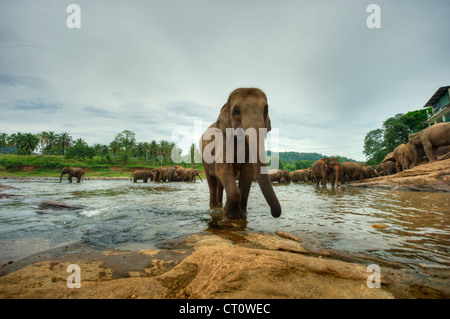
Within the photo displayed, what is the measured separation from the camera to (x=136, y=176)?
109 ft

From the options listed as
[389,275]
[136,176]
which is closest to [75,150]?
[136,176]

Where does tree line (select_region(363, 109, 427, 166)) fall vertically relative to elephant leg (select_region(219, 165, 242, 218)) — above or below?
above

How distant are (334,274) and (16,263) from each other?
2894mm

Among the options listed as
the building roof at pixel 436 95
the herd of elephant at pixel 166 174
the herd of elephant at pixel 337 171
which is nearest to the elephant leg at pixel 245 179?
the herd of elephant at pixel 337 171

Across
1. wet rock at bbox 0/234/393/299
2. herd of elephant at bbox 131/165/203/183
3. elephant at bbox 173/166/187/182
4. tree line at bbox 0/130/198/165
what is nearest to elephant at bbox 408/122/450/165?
wet rock at bbox 0/234/393/299

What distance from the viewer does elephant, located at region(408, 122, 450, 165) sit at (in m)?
13.4

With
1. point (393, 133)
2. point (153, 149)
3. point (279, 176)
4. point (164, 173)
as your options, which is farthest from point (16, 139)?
point (393, 133)

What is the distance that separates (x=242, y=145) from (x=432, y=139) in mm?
17408

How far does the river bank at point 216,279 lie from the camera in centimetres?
129

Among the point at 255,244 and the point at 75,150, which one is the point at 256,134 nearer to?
the point at 255,244

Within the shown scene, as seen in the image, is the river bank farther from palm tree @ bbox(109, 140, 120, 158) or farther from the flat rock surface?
palm tree @ bbox(109, 140, 120, 158)

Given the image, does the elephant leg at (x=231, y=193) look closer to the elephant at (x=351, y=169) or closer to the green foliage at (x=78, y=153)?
the elephant at (x=351, y=169)

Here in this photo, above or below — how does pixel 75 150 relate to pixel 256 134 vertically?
above

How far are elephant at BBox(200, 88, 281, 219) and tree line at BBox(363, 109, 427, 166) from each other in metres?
49.1
